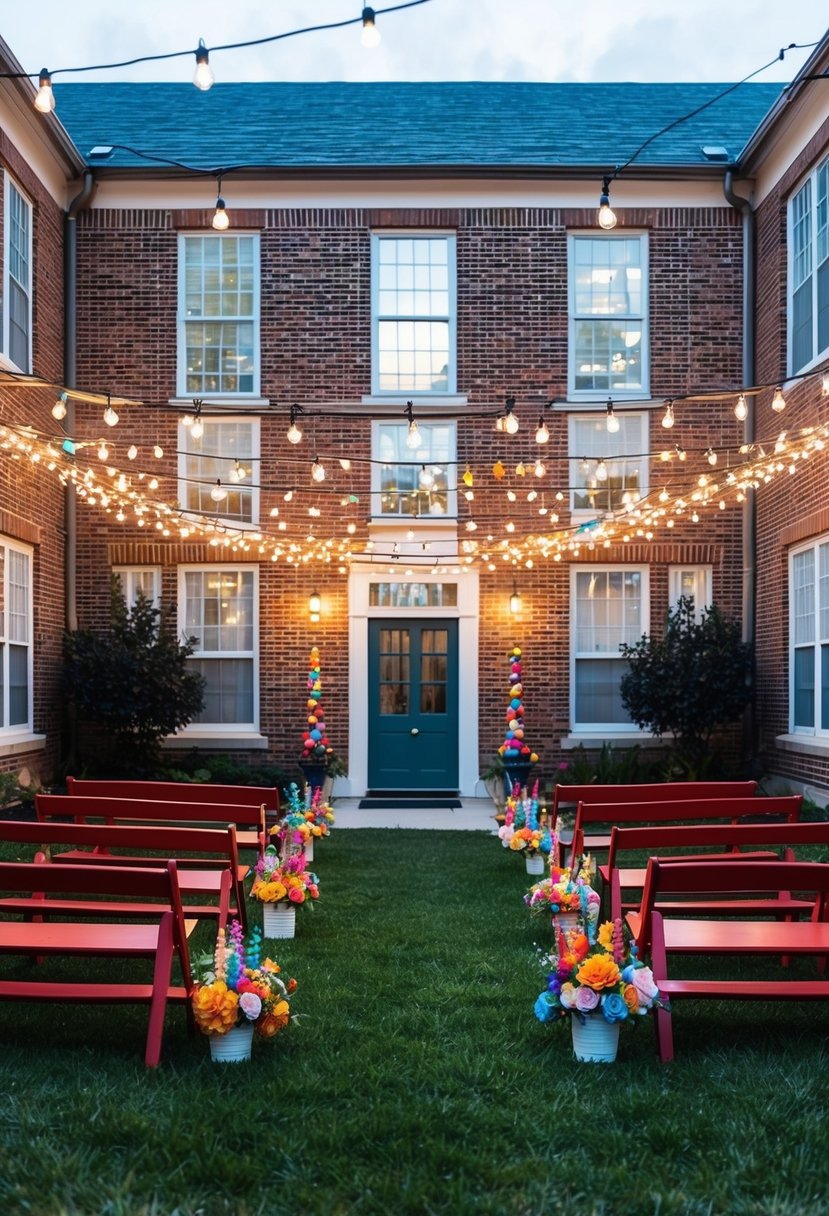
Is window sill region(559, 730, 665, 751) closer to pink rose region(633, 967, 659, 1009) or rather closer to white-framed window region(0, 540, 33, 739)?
white-framed window region(0, 540, 33, 739)

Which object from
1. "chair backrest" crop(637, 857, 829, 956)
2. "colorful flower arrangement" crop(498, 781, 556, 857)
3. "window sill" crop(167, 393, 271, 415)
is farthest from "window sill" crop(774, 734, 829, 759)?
"chair backrest" crop(637, 857, 829, 956)

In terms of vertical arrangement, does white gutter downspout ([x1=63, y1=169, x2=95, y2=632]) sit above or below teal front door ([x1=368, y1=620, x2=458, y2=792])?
above

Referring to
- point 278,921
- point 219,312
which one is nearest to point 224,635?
point 219,312

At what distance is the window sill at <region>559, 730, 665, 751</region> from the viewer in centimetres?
1443

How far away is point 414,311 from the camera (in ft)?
48.0

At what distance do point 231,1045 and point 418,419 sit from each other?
35.6ft

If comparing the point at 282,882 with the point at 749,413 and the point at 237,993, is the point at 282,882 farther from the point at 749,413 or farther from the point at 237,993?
the point at 749,413

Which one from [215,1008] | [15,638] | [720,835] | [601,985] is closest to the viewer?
[215,1008]

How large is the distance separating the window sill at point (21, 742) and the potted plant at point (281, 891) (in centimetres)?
609

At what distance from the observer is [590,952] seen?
473 cm

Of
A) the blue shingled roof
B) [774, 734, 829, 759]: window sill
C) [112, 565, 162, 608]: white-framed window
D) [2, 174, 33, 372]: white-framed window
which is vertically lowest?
[774, 734, 829, 759]: window sill

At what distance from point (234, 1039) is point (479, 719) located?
33.2 feet

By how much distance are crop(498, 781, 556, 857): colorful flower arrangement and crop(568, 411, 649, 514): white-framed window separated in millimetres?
5856

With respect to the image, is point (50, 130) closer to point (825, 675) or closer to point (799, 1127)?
point (825, 675)
